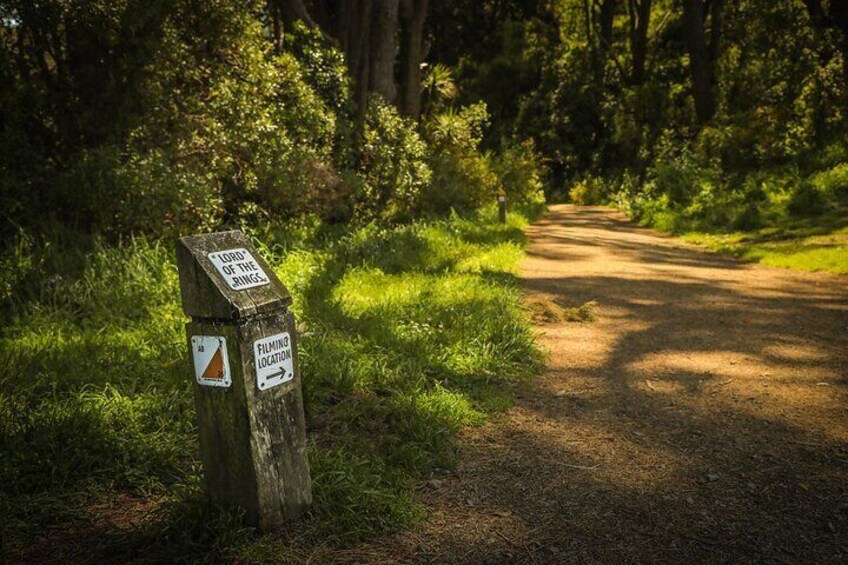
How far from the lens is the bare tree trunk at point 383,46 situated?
12492 mm

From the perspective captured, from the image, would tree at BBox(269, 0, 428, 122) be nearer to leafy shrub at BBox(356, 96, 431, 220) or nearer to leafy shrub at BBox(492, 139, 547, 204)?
leafy shrub at BBox(356, 96, 431, 220)

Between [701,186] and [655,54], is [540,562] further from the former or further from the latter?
[655,54]

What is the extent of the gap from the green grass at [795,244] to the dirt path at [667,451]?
7.74 ft

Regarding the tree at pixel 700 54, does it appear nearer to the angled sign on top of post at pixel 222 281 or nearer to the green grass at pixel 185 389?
the green grass at pixel 185 389

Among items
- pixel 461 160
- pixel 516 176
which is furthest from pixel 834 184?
pixel 516 176

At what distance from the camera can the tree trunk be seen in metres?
19.6

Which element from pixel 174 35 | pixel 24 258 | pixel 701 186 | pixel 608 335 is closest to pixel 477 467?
pixel 608 335

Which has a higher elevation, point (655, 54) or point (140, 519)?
point (655, 54)

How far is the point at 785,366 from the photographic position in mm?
4805

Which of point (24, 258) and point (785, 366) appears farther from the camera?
point (24, 258)

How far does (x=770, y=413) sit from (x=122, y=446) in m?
3.89

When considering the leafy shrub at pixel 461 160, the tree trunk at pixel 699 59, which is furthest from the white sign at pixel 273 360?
the tree trunk at pixel 699 59

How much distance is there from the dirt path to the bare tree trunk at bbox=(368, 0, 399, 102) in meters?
8.17

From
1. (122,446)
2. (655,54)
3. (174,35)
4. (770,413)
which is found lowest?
(770,413)
